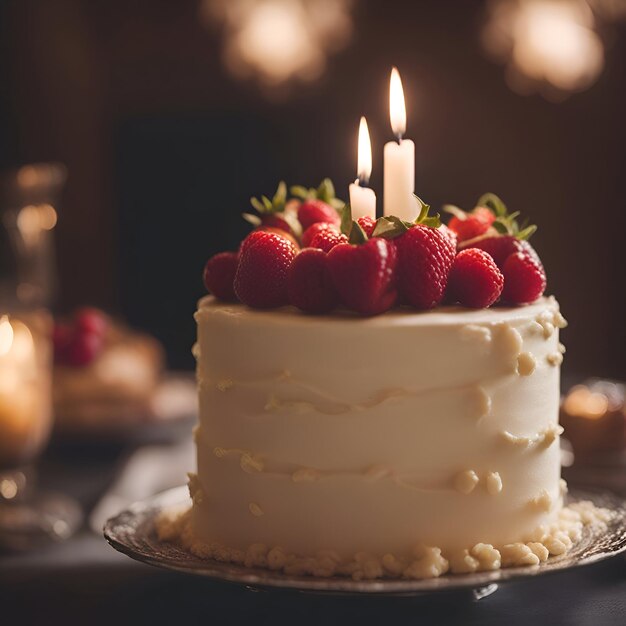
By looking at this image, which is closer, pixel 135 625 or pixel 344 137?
pixel 135 625

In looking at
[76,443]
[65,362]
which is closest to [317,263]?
[76,443]

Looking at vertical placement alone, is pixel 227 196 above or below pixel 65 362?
above

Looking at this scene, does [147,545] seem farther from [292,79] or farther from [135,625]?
[292,79]

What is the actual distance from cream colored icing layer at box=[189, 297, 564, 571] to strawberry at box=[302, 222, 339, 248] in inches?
5.9

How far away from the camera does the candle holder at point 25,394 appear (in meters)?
2.20

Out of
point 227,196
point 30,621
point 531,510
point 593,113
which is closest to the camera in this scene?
point 531,510

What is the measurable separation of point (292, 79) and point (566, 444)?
4.20 metres

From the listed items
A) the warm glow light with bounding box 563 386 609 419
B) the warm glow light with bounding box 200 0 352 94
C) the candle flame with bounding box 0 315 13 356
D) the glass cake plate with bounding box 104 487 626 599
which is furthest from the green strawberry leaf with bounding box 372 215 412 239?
the warm glow light with bounding box 200 0 352 94

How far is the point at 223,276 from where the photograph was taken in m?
1.61

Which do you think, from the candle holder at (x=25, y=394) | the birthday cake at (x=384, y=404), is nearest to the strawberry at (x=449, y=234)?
the birthday cake at (x=384, y=404)

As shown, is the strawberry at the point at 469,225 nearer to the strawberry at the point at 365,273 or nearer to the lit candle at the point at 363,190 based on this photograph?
the lit candle at the point at 363,190

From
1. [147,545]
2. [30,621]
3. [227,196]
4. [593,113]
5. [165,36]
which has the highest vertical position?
[165,36]

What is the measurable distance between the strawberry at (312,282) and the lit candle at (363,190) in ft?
0.59

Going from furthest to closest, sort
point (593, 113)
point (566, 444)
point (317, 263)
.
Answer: point (593, 113)
point (566, 444)
point (317, 263)
